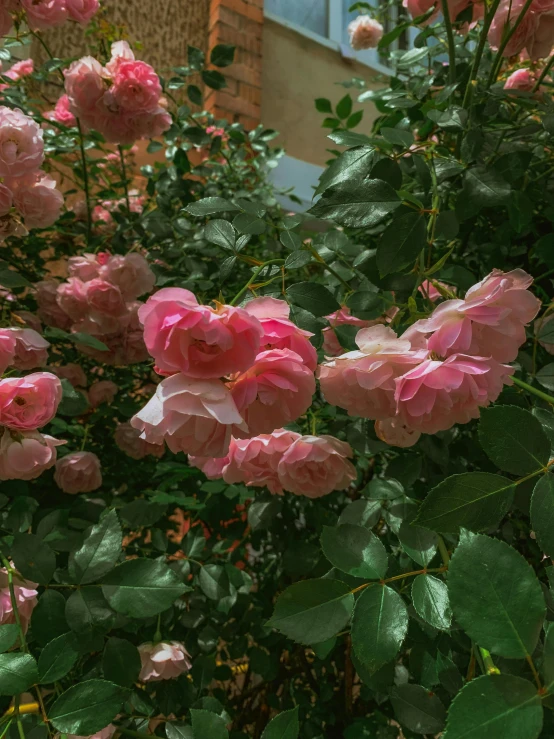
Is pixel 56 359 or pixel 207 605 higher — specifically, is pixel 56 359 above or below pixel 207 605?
above

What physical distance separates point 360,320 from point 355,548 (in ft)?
0.83

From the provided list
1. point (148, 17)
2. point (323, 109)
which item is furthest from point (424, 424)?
point (148, 17)

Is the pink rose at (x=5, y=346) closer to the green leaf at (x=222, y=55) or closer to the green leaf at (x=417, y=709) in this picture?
the green leaf at (x=417, y=709)

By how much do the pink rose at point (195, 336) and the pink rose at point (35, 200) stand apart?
0.53 metres

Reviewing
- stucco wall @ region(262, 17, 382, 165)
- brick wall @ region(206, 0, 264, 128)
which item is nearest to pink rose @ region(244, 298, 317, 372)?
brick wall @ region(206, 0, 264, 128)

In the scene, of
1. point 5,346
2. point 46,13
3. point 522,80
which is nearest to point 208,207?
point 5,346

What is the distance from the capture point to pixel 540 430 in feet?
1.13

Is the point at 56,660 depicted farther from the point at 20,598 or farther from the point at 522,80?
the point at 522,80

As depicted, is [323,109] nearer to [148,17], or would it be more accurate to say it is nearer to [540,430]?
[540,430]

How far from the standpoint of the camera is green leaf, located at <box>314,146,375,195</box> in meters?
0.52

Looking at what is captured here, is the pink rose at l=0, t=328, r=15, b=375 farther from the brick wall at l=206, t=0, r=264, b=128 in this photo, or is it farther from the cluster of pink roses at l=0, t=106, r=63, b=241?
the brick wall at l=206, t=0, r=264, b=128

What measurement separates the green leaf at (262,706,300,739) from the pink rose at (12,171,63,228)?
71 cm

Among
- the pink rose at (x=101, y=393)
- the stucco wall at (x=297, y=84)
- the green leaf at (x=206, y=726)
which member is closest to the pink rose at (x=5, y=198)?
the pink rose at (x=101, y=393)

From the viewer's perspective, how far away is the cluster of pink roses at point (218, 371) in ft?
1.08
